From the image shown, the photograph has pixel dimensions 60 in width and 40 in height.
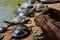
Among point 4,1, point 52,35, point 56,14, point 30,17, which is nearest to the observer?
point 52,35

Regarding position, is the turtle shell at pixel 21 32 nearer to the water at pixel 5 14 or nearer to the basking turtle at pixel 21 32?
the basking turtle at pixel 21 32

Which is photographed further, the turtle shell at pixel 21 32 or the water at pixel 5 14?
the water at pixel 5 14

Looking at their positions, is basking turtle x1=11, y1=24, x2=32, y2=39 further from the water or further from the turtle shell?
the water

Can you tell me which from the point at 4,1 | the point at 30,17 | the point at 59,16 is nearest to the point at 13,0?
the point at 4,1

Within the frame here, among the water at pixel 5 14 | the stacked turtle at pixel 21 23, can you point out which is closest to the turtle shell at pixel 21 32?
the stacked turtle at pixel 21 23

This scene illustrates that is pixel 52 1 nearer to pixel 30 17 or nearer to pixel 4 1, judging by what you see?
pixel 30 17

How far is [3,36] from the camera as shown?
196 inches

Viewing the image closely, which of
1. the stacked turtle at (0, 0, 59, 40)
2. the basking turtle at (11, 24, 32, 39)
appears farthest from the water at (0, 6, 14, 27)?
the basking turtle at (11, 24, 32, 39)

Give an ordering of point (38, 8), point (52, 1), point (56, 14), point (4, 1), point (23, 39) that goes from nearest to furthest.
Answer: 1. point (56, 14)
2. point (23, 39)
3. point (38, 8)
4. point (52, 1)
5. point (4, 1)

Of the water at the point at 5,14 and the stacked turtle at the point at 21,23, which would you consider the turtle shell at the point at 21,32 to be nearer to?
the stacked turtle at the point at 21,23

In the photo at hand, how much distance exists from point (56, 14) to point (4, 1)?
6.62 metres

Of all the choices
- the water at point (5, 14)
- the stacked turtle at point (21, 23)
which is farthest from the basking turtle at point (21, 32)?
the water at point (5, 14)

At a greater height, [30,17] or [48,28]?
[48,28]

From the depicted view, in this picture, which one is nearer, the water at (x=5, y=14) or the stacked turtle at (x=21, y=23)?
the stacked turtle at (x=21, y=23)
